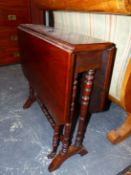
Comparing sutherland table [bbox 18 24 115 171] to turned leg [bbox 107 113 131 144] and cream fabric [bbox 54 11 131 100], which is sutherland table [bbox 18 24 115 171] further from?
turned leg [bbox 107 113 131 144]

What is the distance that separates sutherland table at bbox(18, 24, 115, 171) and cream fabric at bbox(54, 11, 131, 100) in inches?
3.5

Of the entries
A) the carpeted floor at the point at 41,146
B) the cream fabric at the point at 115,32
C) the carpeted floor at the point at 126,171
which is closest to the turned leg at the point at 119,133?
the carpeted floor at the point at 41,146

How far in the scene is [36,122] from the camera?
1.44m

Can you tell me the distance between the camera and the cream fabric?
89cm

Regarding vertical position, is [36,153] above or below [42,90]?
below

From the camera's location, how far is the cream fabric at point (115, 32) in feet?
2.92

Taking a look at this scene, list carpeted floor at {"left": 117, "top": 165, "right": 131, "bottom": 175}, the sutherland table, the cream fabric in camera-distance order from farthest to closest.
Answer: carpeted floor at {"left": 117, "top": 165, "right": 131, "bottom": 175}
the cream fabric
the sutherland table

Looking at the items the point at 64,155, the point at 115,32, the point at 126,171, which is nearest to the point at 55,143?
the point at 64,155

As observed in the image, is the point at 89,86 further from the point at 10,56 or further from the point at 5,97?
the point at 10,56

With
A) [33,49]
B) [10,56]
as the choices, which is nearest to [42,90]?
[33,49]

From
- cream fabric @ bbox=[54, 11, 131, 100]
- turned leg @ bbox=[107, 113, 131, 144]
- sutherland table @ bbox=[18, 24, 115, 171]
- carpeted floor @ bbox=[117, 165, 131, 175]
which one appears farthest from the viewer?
turned leg @ bbox=[107, 113, 131, 144]

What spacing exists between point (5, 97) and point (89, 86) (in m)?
1.18

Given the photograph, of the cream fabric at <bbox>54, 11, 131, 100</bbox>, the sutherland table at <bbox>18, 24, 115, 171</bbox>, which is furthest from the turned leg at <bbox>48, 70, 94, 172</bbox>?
the cream fabric at <bbox>54, 11, 131, 100</bbox>

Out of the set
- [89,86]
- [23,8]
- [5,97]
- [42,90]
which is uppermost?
[23,8]
